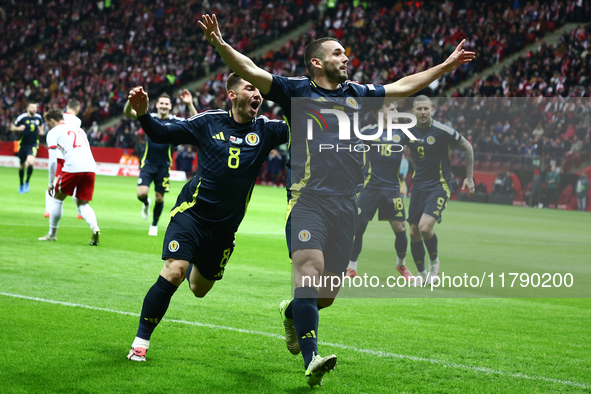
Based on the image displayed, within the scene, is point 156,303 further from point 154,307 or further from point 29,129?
point 29,129

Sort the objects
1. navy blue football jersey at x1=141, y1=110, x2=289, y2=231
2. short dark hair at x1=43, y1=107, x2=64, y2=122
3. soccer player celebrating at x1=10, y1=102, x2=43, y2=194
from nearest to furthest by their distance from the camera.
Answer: navy blue football jersey at x1=141, y1=110, x2=289, y2=231
short dark hair at x1=43, y1=107, x2=64, y2=122
soccer player celebrating at x1=10, y1=102, x2=43, y2=194

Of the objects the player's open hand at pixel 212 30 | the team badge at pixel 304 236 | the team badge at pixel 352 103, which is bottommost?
the team badge at pixel 304 236

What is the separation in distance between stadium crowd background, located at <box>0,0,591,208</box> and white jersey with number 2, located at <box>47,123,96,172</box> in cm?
1094

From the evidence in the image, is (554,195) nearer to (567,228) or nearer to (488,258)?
(567,228)

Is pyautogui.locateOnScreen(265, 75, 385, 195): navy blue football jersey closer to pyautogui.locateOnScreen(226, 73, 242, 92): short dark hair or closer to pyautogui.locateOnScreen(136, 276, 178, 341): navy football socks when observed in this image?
pyautogui.locateOnScreen(226, 73, 242, 92): short dark hair

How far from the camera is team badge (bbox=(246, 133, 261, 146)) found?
5195mm

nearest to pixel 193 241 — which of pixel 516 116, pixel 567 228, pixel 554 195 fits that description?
pixel 567 228

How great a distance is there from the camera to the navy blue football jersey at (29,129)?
63.1 ft

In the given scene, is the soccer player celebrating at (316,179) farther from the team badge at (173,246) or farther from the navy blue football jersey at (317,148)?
the team badge at (173,246)

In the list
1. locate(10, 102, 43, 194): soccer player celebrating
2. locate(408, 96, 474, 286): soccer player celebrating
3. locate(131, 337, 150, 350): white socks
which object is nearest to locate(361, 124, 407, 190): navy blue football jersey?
locate(408, 96, 474, 286): soccer player celebrating

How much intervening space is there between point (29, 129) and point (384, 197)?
13.2 meters

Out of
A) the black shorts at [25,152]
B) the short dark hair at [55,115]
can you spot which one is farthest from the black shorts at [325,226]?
the black shorts at [25,152]

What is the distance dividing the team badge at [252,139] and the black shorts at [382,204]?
4.63m

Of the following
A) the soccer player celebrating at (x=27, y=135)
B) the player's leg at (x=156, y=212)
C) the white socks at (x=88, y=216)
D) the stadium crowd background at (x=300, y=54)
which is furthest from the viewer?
the stadium crowd background at (x=300, y=54)
